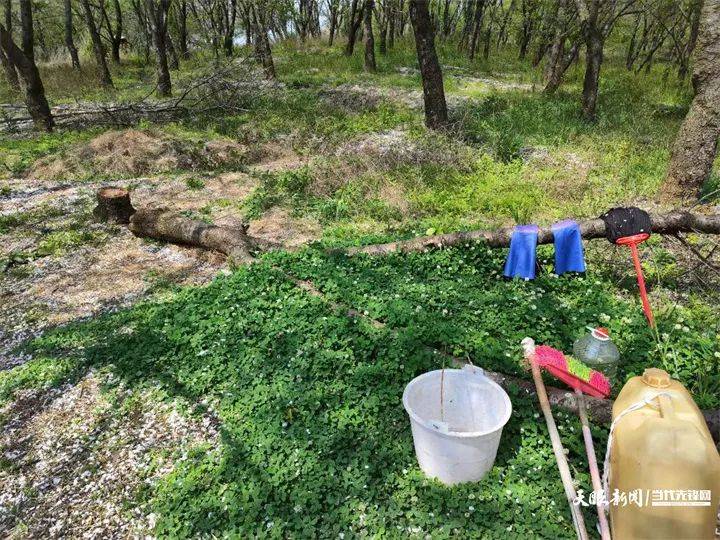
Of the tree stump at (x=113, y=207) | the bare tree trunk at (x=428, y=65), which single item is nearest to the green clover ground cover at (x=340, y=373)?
the tree stump at (x=113, y=207)

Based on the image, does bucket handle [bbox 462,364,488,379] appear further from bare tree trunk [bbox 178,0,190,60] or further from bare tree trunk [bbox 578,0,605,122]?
bare tree trunk [bbox 178,0,190,60]

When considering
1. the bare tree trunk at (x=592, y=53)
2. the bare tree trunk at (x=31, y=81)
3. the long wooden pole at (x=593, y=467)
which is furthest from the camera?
the bare tree trunk at (x=592, y=53)

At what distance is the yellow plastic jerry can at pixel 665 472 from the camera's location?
6.91ft

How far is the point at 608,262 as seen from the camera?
5.18 m

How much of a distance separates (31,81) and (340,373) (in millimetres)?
12454

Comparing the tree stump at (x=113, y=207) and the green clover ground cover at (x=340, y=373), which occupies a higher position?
the tree stump at (x=113, y=207)

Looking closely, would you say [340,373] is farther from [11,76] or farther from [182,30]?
[182,30]

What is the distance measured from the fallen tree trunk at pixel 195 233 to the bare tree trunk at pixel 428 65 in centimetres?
598

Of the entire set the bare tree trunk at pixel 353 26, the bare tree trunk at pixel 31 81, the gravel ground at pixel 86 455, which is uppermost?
the bare tree trunk at pixel 353 26

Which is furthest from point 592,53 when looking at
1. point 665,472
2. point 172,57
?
point 172,57

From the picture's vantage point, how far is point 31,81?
37.9ft

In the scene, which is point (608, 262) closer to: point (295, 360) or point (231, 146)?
point (295, 360)

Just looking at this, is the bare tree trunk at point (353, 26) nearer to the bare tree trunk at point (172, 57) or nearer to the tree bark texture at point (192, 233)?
the bare tree trunk at point (172, 57)

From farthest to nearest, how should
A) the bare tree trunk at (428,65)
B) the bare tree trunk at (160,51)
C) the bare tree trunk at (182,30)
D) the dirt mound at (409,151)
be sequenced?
1. the bare tree trunk at (182,30)
2. the bare tree trunk at (160,51)
3. the bare tree trunk at (428,65)
4. the dirt mound at (409,151)
